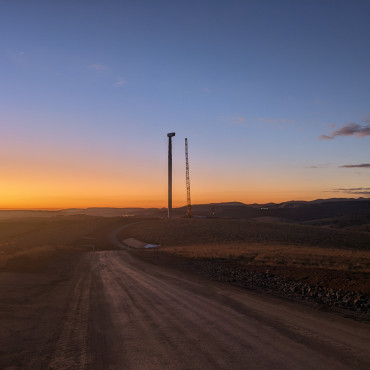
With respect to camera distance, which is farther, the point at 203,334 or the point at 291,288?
the point at 291,288

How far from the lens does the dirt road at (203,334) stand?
677 centimetres

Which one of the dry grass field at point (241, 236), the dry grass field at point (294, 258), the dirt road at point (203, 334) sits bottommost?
the dry grass field at point (241, 236)

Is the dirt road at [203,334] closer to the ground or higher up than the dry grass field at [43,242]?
higher up

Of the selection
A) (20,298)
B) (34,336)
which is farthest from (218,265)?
(34,336)

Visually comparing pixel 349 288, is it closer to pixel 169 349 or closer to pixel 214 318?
pixel 214 318

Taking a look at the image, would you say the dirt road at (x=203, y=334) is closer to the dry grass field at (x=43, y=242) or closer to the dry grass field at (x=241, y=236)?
the dry grass field at (x=43, y=242)

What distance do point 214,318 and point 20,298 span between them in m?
8.04

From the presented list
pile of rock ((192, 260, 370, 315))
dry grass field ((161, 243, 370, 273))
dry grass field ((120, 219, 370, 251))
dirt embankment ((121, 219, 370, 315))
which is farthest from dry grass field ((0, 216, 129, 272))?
dry grass field ((161, 243, 370, 273))

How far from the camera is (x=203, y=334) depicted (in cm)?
858

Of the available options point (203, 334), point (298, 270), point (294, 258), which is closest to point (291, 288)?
point (298, 270)

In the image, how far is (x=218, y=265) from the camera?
85.6 ft

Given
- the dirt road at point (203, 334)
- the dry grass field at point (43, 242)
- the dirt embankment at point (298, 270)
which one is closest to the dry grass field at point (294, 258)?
the dirt embankment at point (298, 270)

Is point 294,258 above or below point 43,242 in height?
above

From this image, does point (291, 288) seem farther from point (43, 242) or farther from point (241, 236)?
point (43, 242)
